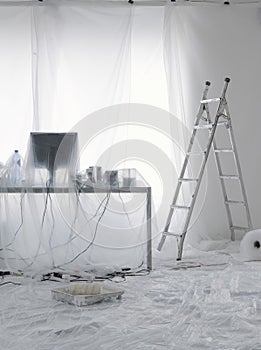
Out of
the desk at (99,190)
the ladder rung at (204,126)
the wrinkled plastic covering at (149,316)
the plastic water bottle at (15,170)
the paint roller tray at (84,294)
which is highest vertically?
the ladder rung at (204,126)

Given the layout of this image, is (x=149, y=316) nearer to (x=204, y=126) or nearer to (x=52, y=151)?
(x=52, y=151)

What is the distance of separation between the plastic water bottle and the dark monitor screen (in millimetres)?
143

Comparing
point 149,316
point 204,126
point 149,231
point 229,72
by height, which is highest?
point 229,72

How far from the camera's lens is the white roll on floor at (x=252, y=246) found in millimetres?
4270

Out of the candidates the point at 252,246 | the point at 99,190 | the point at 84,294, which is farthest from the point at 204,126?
the point at 84,294

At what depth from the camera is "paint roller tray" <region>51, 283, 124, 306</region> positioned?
2.89 meters

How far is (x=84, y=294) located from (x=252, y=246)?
68.0 inches

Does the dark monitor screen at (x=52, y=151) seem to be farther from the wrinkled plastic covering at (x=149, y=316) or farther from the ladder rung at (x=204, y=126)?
the ladder rung at (x=204, y=126)

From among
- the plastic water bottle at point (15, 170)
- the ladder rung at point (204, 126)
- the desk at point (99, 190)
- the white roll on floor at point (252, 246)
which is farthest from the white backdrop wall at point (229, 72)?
the plastic water bottle at point (15, 170)

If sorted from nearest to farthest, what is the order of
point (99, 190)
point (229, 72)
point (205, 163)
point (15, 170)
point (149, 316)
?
1. point (149, 316)
2. point (99, 190)
3. point (15, 170)
4. point (205, 163)
5. point (229, 72)

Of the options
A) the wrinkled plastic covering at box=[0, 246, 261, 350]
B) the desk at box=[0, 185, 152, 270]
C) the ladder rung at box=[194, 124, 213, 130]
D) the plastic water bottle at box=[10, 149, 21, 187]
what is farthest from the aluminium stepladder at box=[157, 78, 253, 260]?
the plastic water bottle at box=[10, 149, 21, 187]

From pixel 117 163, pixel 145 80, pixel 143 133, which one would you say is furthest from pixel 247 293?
pixel 145 80

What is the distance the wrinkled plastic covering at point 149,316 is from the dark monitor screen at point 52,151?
84cm

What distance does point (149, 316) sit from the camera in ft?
8.80
